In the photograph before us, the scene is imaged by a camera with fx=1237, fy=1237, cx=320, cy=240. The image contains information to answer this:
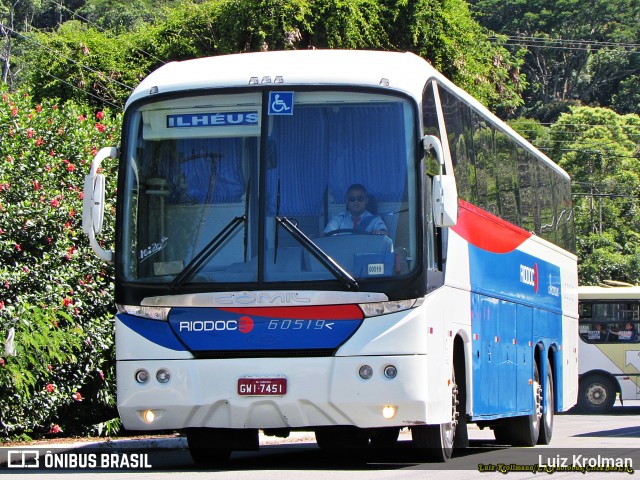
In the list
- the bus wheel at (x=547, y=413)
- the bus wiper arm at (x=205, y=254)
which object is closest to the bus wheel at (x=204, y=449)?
the bus wiper arm at (x=205, y=254)

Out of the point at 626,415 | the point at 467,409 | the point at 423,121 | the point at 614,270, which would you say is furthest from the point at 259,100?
the point at 614,270

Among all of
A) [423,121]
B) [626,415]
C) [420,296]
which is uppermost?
[423,121]

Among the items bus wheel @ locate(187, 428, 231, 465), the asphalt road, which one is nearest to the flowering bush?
the asphalt road

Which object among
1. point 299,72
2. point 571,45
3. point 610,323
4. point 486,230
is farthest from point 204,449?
point 571,45

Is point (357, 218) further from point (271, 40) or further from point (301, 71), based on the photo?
point (271, 40)

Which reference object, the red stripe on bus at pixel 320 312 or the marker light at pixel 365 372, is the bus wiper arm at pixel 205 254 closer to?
the red stripe on bus at pixel 320 312

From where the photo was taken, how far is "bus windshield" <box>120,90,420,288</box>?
10.4 meters

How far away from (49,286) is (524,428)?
635cm

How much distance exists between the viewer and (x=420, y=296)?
1030 centimetres

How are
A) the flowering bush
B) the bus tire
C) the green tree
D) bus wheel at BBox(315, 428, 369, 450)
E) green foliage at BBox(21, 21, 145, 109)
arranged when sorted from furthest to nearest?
1. green foliage at BBox(21, 21, 145, 109)
2. the green tree
3. the flowering bush
4. the bus tire
5. bus wheel at BBox(315, 428, 369, 450)

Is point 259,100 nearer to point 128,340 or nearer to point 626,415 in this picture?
point 128,340

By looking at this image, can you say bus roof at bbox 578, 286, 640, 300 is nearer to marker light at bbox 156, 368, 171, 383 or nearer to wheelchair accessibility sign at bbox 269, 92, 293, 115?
wheelchair accessibility sign at bbox 269, 92, 293, 115

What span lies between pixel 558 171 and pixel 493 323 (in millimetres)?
6780

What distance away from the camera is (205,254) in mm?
10500
